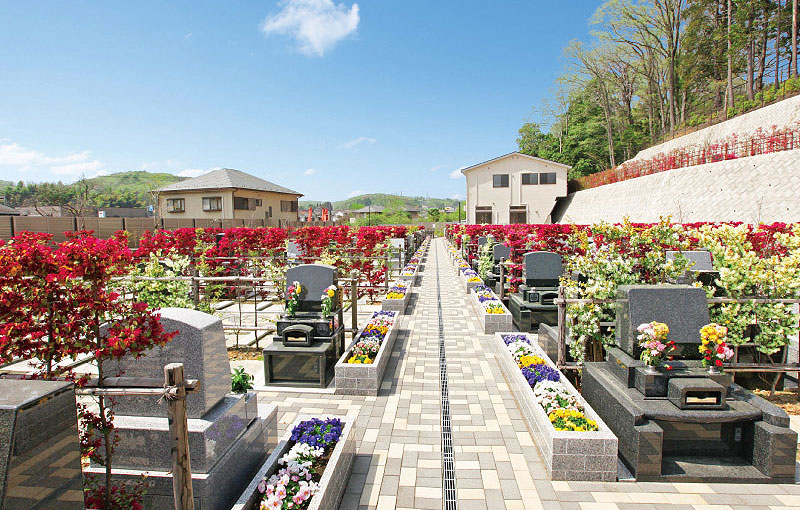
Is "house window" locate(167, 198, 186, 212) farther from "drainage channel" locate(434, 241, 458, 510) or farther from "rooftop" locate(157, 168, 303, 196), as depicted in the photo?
Result: "drainage channel" locate(434, 241, 458, 510)

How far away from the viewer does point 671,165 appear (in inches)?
947

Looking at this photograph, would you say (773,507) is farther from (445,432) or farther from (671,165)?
(671,165)

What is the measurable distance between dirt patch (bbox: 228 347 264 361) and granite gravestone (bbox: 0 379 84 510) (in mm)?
5552

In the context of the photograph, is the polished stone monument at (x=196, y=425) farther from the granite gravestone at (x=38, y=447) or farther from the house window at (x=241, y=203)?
the house window at (x=241, y=203)

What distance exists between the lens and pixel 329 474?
3369 millimetres

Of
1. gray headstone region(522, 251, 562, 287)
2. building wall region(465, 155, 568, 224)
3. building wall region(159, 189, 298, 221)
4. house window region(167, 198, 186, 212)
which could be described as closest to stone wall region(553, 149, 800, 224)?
gray headstone region(522, 251, 562, 287)

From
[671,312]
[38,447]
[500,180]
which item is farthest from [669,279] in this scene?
[500,180]

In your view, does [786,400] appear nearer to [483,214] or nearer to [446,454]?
[446,454]

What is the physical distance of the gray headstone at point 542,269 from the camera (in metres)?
9.23

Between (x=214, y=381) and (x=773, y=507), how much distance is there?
5.10 meters

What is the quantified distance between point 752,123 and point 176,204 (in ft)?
149

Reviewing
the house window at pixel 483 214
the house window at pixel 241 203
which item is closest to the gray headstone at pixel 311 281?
the house window at pixel 241 203

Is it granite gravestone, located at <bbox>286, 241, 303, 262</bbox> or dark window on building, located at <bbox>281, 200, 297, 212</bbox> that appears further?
dark window on building, located at <bbox>281, 200, 297, 212</bbox>

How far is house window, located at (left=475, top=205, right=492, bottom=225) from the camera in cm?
4231
